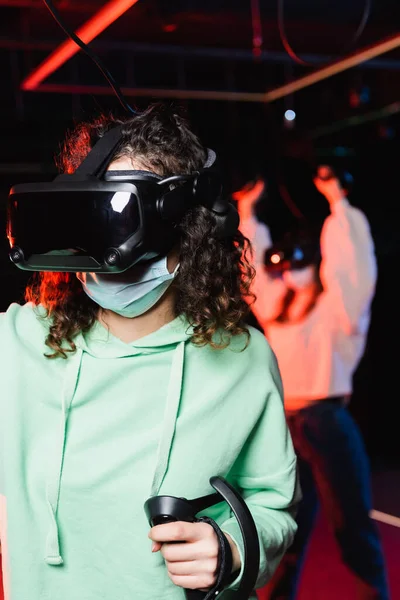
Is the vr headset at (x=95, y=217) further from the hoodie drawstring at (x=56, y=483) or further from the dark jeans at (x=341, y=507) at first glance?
the dark jeans at (x=341, y=507)

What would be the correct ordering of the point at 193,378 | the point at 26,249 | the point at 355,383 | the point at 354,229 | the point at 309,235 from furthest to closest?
the point at 355,383 → the point at 309,235 → the point at 354,229 → the point at 193,378 → the point at 26,249

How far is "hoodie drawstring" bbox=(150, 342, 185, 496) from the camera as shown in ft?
3.58

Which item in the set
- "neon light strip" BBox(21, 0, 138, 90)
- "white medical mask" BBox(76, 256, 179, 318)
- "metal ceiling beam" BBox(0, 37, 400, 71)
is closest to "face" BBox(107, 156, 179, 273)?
"white medical mask" BBox(76, 256, 179, 318)

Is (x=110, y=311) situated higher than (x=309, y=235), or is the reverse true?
(x=309, y=235)

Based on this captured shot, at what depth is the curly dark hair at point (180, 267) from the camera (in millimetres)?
1160

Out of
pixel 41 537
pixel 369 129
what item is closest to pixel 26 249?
pixel 41 537

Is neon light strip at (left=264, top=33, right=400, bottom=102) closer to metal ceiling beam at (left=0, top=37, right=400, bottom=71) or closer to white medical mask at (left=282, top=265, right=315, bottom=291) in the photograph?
metal ceiling beam at (left=0, top=37, right=400, bottom=71)

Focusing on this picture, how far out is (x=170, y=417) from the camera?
1120 millimetres

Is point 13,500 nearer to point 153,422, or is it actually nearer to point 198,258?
point 153,422

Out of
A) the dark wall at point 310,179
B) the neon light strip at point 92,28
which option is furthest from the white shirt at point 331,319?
the neon light strip at point 92,28

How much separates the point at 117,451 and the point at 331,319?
2263mm

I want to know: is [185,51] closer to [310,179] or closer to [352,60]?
[310,179]

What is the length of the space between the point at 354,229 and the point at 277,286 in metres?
0.42

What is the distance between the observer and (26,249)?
107 centimetres
